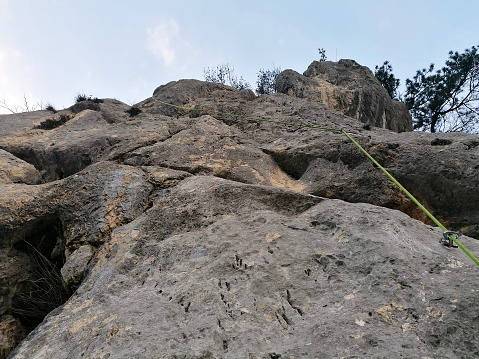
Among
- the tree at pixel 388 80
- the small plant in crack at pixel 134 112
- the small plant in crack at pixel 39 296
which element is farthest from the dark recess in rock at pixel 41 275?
the tree at pixel 388 80

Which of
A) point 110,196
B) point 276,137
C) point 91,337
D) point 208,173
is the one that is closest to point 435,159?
point 276,137

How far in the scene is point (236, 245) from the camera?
2746 millimetres

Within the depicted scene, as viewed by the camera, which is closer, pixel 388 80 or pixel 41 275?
pixel 41 275

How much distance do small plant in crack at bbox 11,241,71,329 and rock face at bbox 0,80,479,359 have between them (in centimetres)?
2

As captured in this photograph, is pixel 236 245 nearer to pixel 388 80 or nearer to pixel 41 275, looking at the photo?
pixel 41 275

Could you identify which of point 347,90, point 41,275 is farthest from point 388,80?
point 41,275

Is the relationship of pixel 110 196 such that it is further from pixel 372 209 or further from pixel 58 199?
pixel 372 209

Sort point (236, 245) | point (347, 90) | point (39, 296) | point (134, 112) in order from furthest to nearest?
point (347, 90) < point (134, 112) < point (39, 296) < point (236, 245)

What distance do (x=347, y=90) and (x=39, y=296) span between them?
22.7ft

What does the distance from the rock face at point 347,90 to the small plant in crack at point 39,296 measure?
224 inches

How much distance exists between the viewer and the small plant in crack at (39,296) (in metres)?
3.25

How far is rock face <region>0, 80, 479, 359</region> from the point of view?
1.99 m

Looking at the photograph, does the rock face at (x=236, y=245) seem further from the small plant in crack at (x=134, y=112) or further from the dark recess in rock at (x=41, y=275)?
the small plant in crack at (x=134, y=112)

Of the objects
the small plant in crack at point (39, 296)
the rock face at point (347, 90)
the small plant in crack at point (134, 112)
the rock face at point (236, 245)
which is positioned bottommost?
the small plant in crack at point (39, 296)
